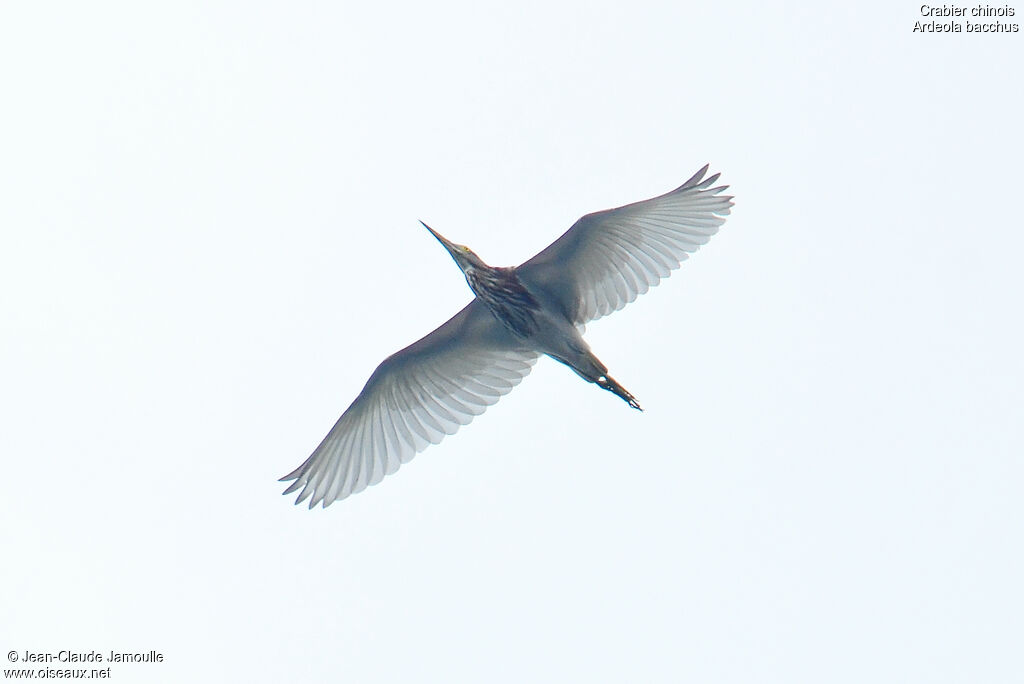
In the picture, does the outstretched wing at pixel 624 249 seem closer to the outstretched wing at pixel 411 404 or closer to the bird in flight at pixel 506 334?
the bird in flight at pixel 506 334

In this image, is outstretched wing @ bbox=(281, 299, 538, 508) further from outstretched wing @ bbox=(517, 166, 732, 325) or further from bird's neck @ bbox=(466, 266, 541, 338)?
outstretched wing @ bbox=(517, 166, 732, 325)

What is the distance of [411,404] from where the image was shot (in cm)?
1684

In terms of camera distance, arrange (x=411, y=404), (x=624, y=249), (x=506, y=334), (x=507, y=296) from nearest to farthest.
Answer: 1. (x=507, y=296)
2. (x=624, y=249)
3. (x=506, y=334)
4. (x=411, y=404)

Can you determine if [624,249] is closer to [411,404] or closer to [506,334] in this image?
[506,334]

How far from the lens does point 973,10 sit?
18.8 metres

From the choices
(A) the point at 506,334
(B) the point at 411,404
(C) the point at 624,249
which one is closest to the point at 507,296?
(A) the point at 506,334

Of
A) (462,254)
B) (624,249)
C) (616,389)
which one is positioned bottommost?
(616,389)

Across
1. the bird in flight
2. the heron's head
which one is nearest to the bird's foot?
the bird in flight

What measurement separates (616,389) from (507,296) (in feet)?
5.68

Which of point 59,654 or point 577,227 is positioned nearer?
point 577,227

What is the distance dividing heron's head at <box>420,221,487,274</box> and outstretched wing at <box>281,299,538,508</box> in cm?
81

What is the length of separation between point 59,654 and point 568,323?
→ 25.5 feet

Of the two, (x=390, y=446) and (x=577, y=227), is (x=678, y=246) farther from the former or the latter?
(x=390, y=446)

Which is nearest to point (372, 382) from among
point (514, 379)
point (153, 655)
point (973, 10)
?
point (514, 379)
